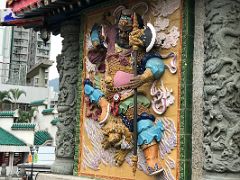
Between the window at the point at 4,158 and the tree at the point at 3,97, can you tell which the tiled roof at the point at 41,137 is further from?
the tree at the point at 3,97

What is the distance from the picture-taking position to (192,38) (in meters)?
5.56

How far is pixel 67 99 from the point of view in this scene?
7605 mm

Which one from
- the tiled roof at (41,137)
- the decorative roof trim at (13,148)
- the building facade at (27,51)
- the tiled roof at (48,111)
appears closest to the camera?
the decorative roof trim at (13,148)

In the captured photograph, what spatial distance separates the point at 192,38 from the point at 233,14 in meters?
0.66

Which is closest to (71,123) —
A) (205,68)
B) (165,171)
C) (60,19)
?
(60,19)

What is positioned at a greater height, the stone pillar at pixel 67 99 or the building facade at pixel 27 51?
the building facade at pixel 27 51

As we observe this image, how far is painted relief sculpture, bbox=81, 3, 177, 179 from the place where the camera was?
222 inches

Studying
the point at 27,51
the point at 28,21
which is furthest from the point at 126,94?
the point at 27,51

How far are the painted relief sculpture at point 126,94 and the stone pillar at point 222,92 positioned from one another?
0.61m

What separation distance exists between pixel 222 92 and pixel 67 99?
3.42m

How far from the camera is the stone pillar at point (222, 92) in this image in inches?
189

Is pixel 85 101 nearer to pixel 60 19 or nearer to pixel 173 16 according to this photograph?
pixel 60 19

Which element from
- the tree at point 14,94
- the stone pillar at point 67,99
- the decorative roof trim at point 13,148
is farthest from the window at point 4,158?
the tree at point 14,94

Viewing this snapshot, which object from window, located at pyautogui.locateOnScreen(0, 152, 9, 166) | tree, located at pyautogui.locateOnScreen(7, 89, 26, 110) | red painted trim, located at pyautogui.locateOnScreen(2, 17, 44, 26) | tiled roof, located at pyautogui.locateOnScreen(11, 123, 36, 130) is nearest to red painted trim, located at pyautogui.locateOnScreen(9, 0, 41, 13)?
red painted trim, located at pyautogui.locateOnScreen(2, 17, 44, 26)
